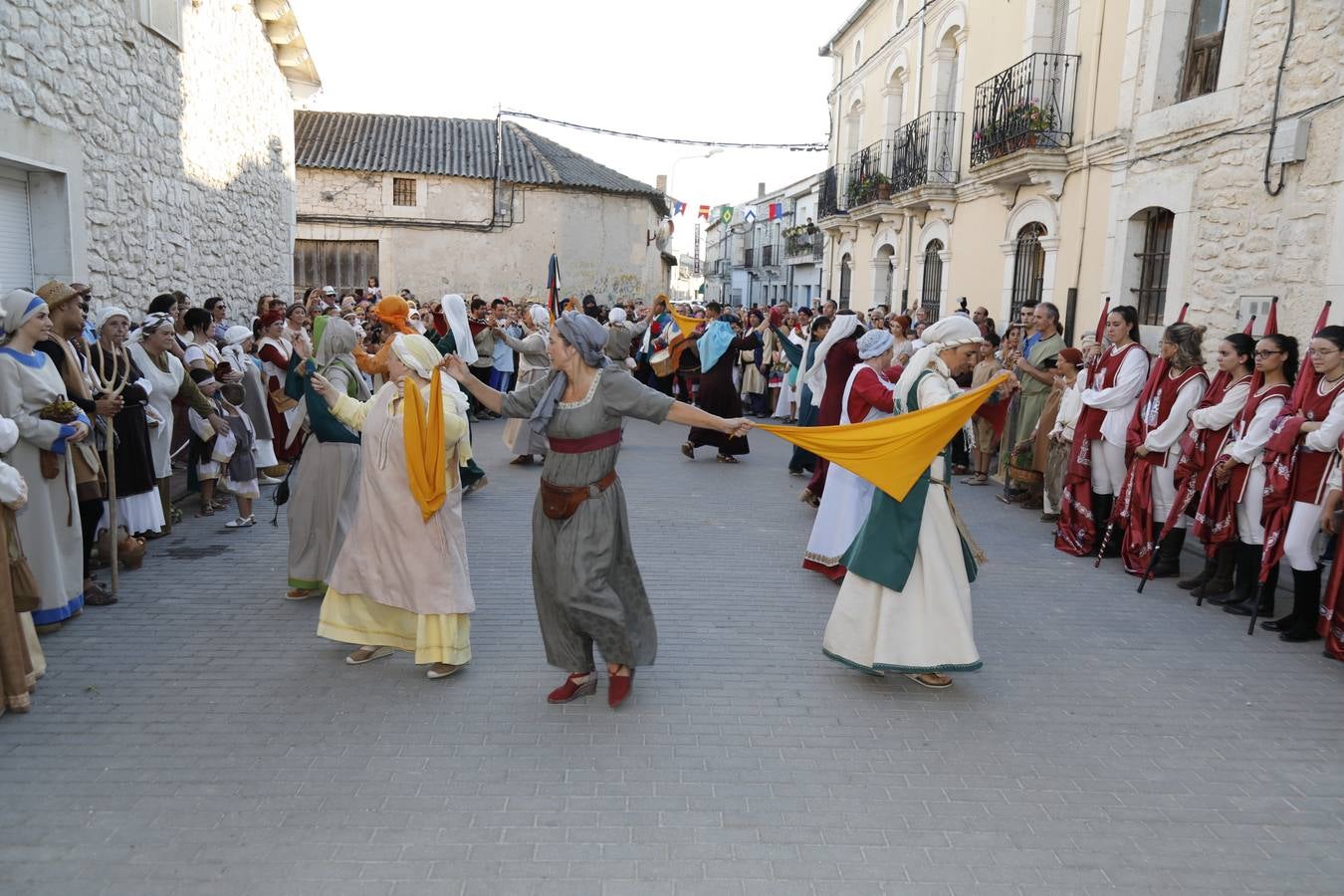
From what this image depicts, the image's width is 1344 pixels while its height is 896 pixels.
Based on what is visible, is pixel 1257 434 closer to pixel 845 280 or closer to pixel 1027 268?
pixel 1027 268

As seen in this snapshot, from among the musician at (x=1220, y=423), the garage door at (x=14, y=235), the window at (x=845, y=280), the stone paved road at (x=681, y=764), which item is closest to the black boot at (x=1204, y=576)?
the musician at (x=1220, y=423)

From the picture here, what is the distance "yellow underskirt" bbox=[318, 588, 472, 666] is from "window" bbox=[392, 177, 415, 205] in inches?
1010

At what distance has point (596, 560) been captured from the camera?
4.39 meters

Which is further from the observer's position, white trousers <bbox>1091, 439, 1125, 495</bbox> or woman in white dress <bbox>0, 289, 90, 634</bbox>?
white trousers <bbox>1091, 439, 1125, 495</bbox>

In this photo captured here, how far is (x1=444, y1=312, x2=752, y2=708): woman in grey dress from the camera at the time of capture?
4.39 meters

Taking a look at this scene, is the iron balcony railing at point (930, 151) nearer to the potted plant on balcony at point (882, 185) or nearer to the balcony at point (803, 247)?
the potted plant on balcony at point (882, 185)

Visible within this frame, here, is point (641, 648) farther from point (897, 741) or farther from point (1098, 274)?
point (1098, 274)

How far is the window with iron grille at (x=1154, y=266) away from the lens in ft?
35.7

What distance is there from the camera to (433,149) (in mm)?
29844

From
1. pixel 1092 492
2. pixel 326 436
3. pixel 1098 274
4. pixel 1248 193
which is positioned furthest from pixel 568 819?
pixel 1098 274

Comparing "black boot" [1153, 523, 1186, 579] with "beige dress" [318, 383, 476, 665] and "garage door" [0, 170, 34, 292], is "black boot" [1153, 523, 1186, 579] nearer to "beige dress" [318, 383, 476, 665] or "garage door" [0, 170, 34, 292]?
"beige dress" [318, 383, 476, 665]

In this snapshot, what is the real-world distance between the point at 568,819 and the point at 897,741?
1.59 m

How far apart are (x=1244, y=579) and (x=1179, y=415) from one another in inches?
48.2

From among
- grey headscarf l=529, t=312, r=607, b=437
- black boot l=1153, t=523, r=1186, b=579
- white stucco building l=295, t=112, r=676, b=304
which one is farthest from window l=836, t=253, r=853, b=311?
grey headscarf l=529, t=312, r=607, b=437
